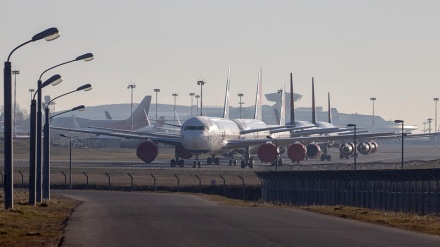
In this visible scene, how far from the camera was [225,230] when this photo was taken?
27.4 m

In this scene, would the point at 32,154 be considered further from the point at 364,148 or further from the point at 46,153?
the point at 364,148

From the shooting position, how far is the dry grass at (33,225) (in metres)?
23.8

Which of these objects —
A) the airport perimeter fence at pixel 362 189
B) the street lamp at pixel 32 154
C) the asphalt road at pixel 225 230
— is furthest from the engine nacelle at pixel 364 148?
the asphalt road at pixel 225 230

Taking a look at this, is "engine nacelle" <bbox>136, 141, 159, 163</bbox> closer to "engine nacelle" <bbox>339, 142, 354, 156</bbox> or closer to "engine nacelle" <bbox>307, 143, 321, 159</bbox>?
"engine nacelle" <bbox>307, 143, 321, 159</bbox>

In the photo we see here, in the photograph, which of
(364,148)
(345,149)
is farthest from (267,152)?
(364,148)

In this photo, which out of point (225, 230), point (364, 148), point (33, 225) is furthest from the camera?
point (364, 148)

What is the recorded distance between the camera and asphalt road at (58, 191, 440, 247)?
933 inches

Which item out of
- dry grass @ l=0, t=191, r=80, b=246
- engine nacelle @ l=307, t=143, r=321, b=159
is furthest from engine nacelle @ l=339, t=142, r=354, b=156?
dry grass @ l=0, t=191, r=80, b=246

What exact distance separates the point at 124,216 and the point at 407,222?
8952 millimetres

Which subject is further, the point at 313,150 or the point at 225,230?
the point at 313,150

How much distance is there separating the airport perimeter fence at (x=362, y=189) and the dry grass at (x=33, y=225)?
47.2ft

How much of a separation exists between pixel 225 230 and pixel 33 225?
589 centimetres

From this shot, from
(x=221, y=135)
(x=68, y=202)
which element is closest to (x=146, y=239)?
(x=68, y=202)

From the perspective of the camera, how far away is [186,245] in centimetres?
2270
